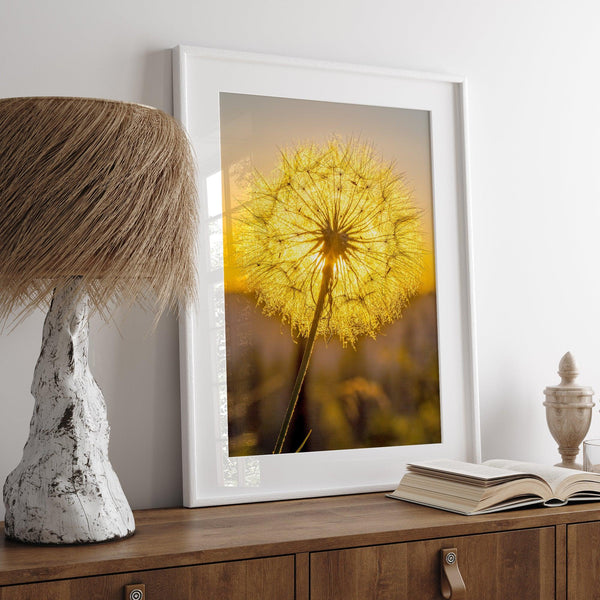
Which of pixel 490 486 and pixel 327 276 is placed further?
pixel 327 276

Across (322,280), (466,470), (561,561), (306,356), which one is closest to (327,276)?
(322,280)

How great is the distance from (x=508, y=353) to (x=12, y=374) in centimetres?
109

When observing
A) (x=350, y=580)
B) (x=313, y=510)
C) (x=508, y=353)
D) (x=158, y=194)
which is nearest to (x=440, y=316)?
(x=508, y=353)

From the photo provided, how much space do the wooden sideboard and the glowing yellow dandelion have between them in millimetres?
283

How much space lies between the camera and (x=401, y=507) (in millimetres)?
1526

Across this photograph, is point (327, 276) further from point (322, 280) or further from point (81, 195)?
point (81, 195)

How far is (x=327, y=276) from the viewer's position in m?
1.71

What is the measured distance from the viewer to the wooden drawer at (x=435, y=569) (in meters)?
1.29

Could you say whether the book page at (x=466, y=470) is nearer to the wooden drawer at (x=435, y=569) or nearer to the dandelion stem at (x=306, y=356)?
the wooden drawer at (x=435, y=569)

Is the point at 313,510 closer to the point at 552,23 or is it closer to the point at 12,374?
the point at 12,374

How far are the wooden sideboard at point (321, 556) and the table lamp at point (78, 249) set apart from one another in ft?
0.25

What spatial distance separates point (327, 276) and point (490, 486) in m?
0.54

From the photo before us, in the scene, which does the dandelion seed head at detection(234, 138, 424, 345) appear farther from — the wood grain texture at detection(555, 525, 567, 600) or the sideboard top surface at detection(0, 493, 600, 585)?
the wood grain texture at detection(555, 525, 567, 600)

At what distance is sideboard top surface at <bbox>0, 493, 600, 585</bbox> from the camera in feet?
3.80
